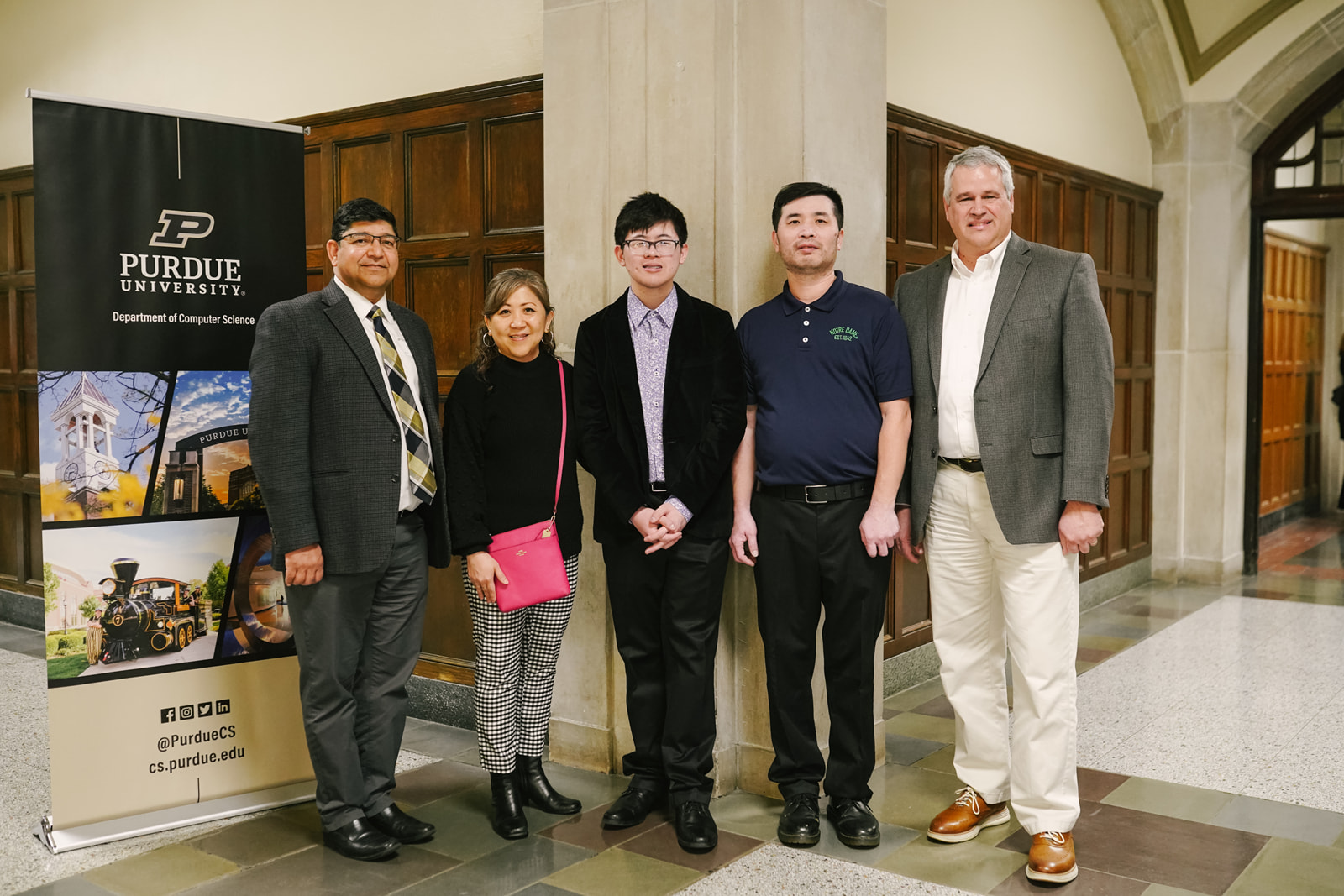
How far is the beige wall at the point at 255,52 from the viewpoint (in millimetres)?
4473

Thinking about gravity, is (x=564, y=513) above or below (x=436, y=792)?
above

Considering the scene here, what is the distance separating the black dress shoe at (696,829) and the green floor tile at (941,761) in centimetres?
97

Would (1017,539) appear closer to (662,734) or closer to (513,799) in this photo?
(662,734)

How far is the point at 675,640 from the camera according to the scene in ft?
10.8

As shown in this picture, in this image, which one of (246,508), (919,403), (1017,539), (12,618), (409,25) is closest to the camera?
Answer: (1017,539)

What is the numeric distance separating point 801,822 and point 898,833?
1.05 ft

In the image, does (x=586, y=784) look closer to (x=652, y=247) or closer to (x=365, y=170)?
(x=652, y=247)

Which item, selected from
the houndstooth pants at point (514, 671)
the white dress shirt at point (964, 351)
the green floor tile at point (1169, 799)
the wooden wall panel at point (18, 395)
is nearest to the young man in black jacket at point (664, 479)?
the houndstooth pants at point (514, 671)

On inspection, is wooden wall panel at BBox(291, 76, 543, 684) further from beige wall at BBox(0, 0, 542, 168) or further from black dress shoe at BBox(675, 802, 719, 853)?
black dress shoe at BBox(675, 802, 719, 853)

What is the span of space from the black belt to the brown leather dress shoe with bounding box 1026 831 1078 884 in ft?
3.38

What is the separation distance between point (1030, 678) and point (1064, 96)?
174 inches

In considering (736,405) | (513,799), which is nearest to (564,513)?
(736,405)

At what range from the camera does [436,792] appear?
368 cm

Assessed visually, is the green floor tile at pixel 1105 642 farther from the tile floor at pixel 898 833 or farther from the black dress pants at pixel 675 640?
the black dress pants at pixel 675 640
